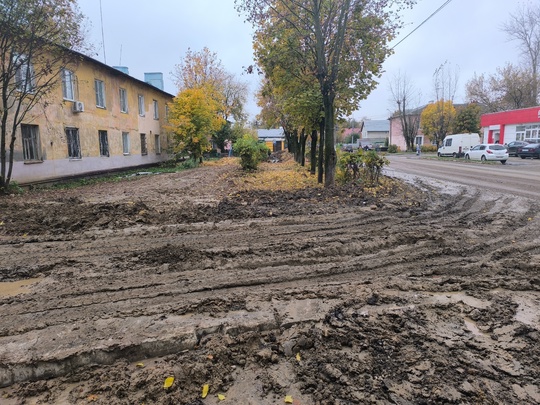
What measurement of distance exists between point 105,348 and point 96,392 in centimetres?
42

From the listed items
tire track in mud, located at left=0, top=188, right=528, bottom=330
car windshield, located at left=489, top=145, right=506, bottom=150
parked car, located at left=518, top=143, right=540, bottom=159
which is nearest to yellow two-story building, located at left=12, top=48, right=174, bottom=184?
tire track in mud, located at left=0, top=188, right=528, bottom=330

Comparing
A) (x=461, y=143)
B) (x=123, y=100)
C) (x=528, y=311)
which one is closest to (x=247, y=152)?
(x=123, y=100)

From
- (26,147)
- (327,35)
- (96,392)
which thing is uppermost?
(327,35)

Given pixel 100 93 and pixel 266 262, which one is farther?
pixel 100 93

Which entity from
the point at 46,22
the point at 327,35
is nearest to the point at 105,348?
the point at 327,35

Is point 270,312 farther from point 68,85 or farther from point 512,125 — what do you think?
point 512,125

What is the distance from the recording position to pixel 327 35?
12.3m

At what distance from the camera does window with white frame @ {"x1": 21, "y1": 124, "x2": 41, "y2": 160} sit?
49.3ft

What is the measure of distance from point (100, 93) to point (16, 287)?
19.1 meters

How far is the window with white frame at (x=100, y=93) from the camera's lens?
20.2 meters

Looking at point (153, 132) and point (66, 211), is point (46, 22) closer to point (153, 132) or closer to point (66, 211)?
point (66, 211)

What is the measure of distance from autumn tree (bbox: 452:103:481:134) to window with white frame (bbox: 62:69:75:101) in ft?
162

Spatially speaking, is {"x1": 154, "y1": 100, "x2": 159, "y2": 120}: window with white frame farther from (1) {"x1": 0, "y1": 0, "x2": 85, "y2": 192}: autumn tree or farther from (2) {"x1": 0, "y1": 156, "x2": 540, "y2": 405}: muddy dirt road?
(2) {"x1": 0, "y1": 156, "x2": 540, "y2": 405}: muddy dirt road

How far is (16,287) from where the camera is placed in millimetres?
4395
